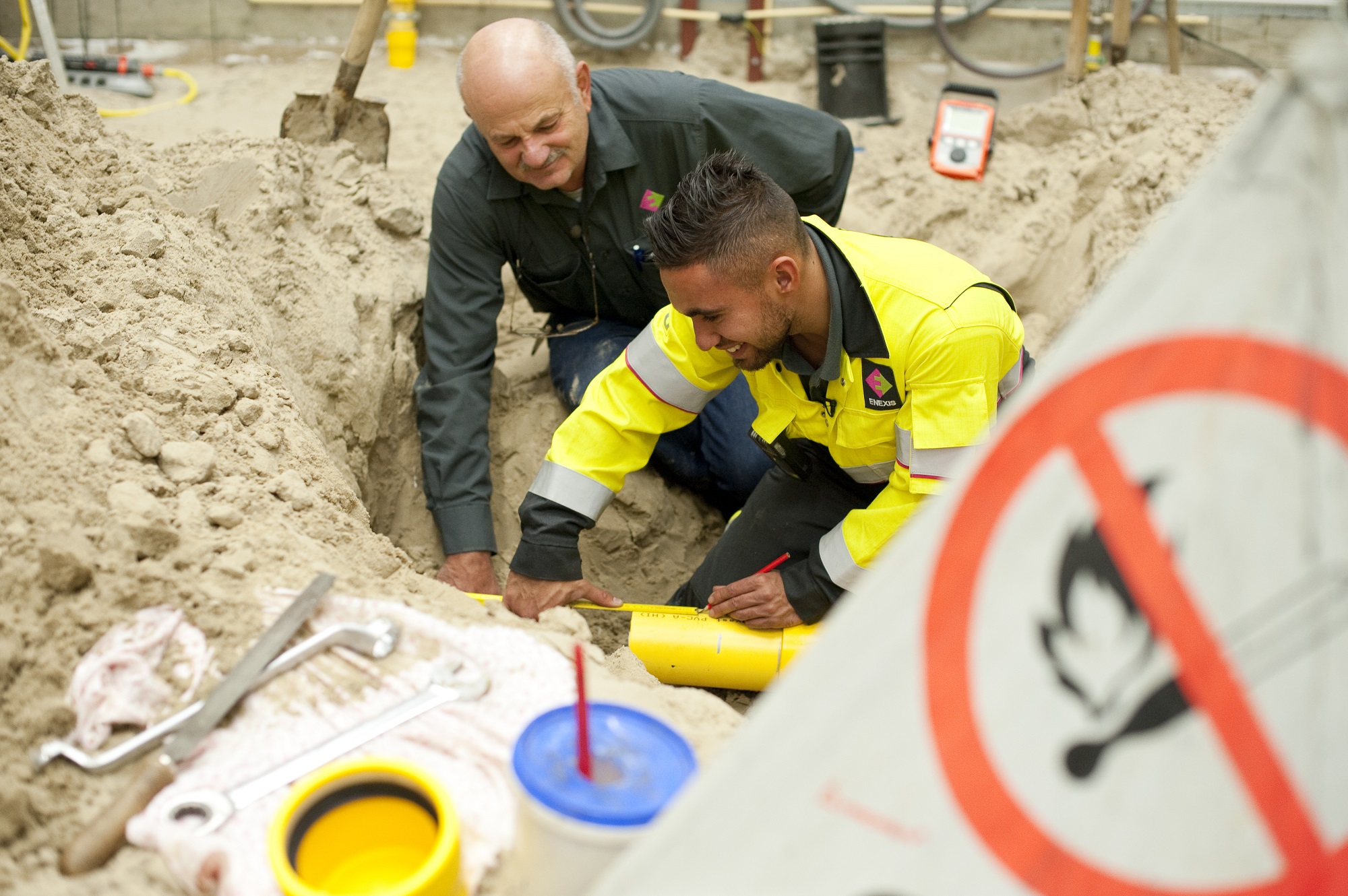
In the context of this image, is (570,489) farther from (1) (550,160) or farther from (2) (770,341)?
(1) (550,160)

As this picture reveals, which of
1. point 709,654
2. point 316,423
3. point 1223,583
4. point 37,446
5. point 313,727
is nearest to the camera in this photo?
point 1223,583

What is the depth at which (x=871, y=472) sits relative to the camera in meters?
2.61

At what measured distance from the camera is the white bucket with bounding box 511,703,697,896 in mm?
1063

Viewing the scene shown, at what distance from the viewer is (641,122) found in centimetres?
306

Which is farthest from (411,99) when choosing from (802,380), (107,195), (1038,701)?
(1038,701)

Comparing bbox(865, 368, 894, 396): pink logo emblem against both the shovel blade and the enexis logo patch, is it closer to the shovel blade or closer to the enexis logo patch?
the enexis logo patch

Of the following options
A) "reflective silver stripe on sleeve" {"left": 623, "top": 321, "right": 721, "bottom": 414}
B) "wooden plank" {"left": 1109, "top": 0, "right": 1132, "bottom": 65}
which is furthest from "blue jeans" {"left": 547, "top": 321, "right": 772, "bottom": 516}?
"wooden plank" {"left": 1109, "top": 0, "right": 1132, "bottom": 65}

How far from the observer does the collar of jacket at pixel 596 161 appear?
117 inches

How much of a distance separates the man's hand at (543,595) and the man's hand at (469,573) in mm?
313

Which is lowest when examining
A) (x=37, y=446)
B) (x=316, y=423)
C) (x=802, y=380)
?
(x=316, y=423)

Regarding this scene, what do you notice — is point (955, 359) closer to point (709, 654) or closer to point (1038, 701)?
point (709, 654)

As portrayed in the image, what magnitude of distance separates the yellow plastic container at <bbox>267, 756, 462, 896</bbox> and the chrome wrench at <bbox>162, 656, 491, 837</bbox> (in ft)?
0.41

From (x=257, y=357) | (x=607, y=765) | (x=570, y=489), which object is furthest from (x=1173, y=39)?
(x=607, y=765)

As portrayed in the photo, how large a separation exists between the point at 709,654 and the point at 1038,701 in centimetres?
147
